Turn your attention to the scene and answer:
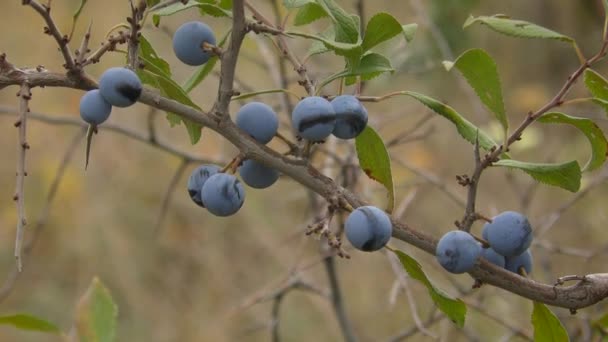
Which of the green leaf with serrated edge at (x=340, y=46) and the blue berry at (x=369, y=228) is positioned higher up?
the green leaf with serrated edge at (x=340, y=46)

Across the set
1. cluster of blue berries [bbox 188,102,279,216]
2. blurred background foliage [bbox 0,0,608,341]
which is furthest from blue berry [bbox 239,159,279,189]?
blurred background foliage [bbox 0,0,608,341]

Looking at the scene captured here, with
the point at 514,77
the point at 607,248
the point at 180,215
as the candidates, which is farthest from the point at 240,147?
the point at 514,77

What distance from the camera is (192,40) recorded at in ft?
2.66

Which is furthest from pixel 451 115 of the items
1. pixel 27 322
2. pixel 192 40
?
pixel 27 322

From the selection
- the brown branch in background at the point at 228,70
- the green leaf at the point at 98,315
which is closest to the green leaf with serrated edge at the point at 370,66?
the brown branch in background at the point at 228,70

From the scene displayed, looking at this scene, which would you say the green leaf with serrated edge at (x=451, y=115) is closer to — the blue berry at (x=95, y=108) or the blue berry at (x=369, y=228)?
the blue berry at (x=369, y=228)

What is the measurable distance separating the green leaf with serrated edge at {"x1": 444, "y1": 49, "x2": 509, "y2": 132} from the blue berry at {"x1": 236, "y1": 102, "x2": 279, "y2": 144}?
19 centimetres

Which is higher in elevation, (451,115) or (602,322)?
(451,115)

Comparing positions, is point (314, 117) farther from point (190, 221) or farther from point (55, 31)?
point (190, 221)

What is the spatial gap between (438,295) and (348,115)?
21 centimetres

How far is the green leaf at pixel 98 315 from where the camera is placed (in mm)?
1148

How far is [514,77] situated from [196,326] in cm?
321

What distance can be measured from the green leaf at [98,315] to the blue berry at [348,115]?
55 centimetres

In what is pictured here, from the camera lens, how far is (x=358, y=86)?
0.83m
